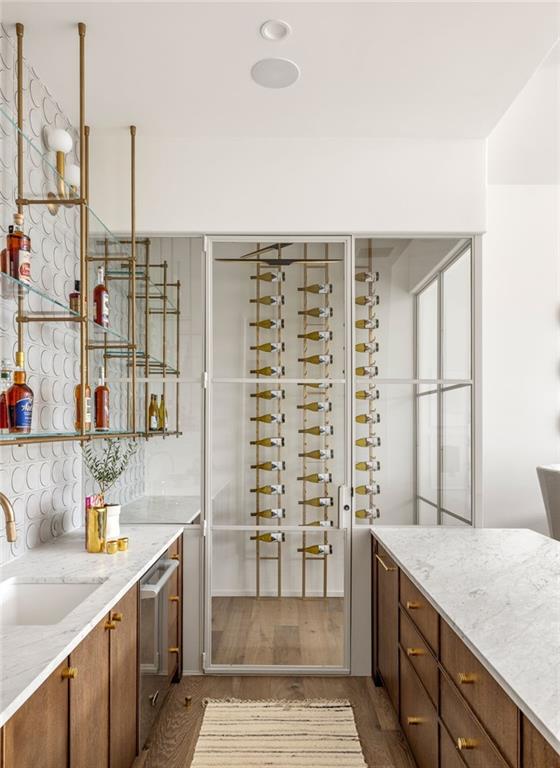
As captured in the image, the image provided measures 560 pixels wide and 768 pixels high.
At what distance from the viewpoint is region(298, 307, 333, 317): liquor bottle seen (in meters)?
3.23

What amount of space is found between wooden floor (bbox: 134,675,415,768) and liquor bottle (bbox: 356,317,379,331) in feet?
5.76

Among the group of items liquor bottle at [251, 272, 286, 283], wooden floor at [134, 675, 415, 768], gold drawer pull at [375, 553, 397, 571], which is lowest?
wooden floor at [134, 675, 415, 768]

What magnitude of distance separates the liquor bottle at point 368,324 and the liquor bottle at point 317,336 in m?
0.16

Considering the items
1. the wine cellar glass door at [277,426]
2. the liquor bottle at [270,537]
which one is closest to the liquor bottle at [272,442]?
the wine cellar glass door at [277,426]

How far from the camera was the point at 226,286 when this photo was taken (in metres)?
3.24

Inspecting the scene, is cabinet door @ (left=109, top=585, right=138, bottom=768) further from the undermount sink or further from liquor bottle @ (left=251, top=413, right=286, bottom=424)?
liquor bottle @ (left=251, top=413, right=286, bottom=424)

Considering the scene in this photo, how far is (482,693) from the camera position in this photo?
1.52m

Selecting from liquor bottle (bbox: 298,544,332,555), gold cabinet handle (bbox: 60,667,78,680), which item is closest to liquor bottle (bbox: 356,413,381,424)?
liquor bottle (bbox: 298,544,332,555)

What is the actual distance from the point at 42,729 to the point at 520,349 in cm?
370

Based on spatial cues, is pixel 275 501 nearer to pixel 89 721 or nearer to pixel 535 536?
pixel 535 536

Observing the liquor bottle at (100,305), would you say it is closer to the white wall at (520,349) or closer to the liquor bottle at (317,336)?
the liquor bottle at (317,336)

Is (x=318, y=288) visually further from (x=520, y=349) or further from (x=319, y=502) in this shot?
(x=520, y=349)

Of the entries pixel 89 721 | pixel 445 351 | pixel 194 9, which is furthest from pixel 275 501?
pixel 194 9

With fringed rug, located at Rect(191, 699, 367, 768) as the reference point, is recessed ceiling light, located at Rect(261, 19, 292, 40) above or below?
above
